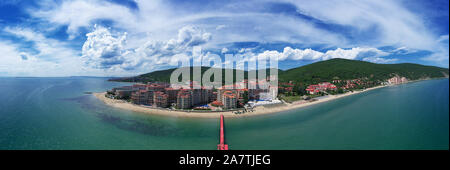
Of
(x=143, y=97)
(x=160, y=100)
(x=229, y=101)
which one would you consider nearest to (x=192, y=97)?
(x=160, y=100)

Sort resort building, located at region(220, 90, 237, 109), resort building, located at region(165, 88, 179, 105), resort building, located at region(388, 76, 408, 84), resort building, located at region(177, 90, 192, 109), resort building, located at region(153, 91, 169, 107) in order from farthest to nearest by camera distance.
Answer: resort building, located at region(388, 76, 408, 84) < resort building, located at region(165, 88, 179, 105) < resort building, located at region(153, 91, 169, 107) < resort building, located at region(220, 90, 237, 109) < resort building, located at region(177, 90, 192, 109)

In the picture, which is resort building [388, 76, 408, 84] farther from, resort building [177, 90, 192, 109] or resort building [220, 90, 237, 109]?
resort building [177, 90, 192, 109]

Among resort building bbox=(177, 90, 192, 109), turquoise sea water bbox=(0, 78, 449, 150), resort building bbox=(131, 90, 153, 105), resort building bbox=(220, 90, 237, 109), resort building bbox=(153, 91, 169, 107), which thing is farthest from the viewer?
resort building bbox=(131, 90, 153, 105)

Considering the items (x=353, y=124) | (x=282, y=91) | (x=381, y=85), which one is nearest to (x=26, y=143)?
(x=353, y=124)

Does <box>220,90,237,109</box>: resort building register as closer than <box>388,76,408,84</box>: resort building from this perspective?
Yes

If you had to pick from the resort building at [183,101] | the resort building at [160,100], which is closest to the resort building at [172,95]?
the resort building at [160,100]

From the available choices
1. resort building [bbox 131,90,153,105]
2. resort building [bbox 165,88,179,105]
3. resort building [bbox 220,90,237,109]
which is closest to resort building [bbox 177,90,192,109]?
resort building [bbox 165,88,179,105]

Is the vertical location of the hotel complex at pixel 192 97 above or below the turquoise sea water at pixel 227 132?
above

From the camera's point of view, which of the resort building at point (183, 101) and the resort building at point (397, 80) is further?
the resort building at point (397, 80)

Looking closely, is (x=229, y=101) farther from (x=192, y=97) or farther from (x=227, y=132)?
(x=227, y=132)

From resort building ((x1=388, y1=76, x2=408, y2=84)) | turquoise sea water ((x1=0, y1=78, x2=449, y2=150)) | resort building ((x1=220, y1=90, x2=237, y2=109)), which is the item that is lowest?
turquoise sea water ((x1=0, y1=78, x2=449, y2=150))

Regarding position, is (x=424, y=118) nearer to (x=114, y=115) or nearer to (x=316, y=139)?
(x=316, y=139)

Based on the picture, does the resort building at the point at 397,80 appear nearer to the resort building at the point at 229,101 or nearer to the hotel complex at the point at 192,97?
the hotel complex at the point at 192,97
